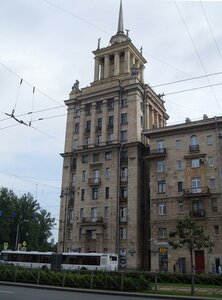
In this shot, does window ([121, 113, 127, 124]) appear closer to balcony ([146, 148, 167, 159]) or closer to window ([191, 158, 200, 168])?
balcony ([146, 148, 167, 159])

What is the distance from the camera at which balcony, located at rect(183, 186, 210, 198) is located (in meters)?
49.3

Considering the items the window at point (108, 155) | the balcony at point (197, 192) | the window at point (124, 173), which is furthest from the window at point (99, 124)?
the balcony at point (197, 192)

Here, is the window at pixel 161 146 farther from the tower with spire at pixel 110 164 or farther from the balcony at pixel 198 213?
the balcony at pixel 198 213

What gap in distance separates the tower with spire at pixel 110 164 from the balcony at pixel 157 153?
2725 mm

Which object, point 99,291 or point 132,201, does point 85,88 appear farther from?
point 99,291

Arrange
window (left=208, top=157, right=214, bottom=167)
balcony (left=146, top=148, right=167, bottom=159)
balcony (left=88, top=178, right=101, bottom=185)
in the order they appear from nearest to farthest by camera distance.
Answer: window (left=208, top=157, right=214, bottom=167) < balcony (left=146, top=148, right=167, bottom=159) < balcony (left=88, top=178, right=101, bottom=185)

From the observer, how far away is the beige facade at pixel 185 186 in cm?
4872

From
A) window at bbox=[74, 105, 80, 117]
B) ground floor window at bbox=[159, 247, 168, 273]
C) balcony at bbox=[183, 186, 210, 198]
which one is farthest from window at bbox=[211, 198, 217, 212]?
window at bbox=[74, 105, 80, 117]

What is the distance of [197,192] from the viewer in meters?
50.0

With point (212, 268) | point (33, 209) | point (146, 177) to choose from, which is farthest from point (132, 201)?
point (33, 209)

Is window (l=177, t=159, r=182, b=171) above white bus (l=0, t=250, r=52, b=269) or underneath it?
above

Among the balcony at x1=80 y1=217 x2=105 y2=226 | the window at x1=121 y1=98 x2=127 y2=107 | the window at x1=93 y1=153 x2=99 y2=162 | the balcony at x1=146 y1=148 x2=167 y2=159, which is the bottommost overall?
the balcony at x1=80 y1=217 x2=105 y2=226

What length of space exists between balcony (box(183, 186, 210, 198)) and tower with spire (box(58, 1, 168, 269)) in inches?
327

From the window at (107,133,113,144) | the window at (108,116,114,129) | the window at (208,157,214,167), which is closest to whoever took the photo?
the window at (208,157,214,167)
